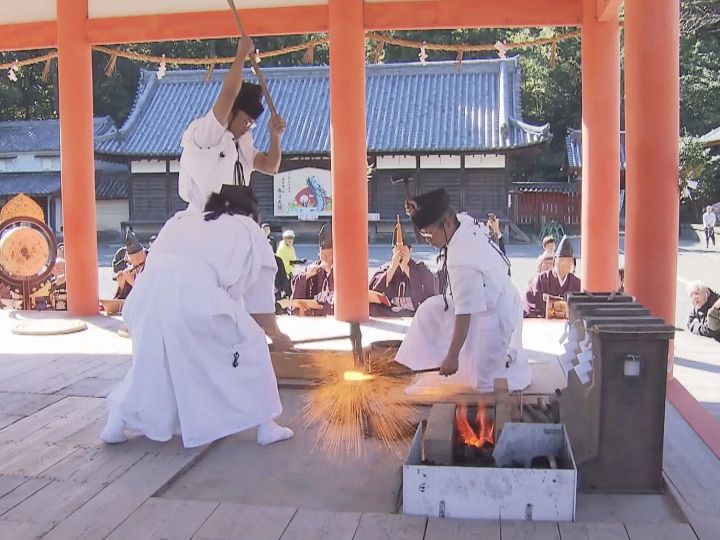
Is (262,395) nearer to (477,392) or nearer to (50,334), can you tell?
(477,392)

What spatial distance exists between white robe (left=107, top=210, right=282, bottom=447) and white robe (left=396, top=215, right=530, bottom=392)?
1.02 meters

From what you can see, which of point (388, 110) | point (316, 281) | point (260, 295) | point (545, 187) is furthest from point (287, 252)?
point (545, 187)

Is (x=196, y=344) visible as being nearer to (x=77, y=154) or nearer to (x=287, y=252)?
(x=77, y=154)

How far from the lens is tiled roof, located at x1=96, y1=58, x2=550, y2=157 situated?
845 inches

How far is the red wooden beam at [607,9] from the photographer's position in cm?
589

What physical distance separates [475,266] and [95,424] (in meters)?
1.97

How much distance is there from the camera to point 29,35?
Answer: 7156mm

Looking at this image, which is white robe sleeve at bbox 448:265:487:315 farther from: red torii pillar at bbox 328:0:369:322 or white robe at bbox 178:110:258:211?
red torii pillar at bbox 328:0:369:322

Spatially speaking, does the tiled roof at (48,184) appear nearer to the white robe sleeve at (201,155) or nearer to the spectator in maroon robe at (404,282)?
the spectator in maroon robe at (404,282)

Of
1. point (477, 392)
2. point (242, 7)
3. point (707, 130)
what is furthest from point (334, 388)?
point (707, 130)

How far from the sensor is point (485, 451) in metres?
2.92

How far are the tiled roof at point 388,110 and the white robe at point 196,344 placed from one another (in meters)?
18.4

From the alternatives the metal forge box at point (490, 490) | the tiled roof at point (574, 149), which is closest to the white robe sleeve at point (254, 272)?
the metal forge box at point (490, 490)

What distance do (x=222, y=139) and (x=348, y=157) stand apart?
10.5 ft
